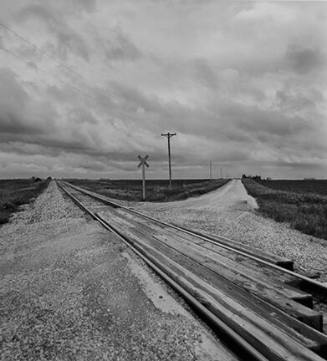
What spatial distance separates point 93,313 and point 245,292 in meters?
2.30

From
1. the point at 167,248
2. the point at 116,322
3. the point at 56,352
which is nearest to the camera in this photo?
the point at 56,352

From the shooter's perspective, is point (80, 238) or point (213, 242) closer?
point (213, 242)

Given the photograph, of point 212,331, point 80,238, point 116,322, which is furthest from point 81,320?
point 80,238

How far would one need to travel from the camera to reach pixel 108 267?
18.2ft

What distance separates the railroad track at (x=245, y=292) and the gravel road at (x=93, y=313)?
28 centimetres

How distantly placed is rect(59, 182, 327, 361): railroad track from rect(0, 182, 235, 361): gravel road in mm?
280

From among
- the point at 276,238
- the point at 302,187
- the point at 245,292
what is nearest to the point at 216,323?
the point at 245,292

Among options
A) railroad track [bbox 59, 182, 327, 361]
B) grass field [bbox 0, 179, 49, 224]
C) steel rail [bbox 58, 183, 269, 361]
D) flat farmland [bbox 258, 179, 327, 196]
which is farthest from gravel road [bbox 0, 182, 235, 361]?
flat farmland [bbox 258, 179, 327, 196]

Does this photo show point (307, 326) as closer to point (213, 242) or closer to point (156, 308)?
point (156, 308)

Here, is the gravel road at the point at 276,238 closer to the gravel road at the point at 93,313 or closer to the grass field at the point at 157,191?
the gravel road at the point at 93,313

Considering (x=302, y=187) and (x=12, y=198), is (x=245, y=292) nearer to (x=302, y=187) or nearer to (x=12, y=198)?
(x=12, y=198)

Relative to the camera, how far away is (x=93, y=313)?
12.3ft

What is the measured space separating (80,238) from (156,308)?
5027 mm

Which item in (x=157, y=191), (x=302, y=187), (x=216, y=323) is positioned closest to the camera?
(x=216, y=323)
